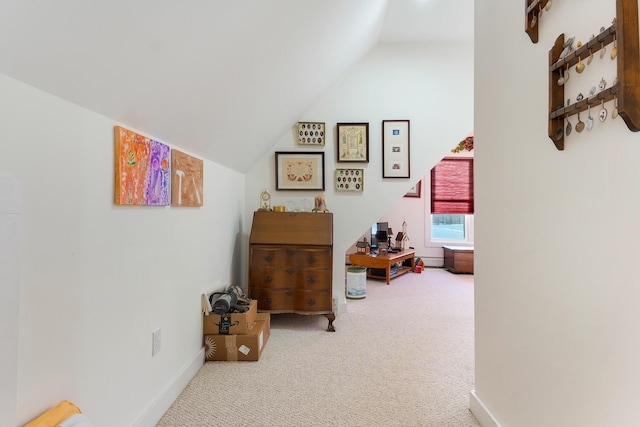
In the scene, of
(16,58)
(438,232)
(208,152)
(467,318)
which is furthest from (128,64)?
(438,232)

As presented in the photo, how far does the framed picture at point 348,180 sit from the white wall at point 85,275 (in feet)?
5.82

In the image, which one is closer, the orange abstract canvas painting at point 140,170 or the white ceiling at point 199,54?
the white ceiling at point 199,54

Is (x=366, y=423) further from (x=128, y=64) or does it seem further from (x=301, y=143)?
(x=301, y=143)

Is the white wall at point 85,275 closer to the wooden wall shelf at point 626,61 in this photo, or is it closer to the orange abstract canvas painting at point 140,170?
the orange abstract canvas painting at point 140,170

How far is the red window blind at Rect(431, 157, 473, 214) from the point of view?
18.4 feet

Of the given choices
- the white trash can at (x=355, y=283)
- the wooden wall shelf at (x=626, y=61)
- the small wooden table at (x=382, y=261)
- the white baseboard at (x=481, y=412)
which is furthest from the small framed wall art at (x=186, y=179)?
the small wooden table at (x=382, y=261)

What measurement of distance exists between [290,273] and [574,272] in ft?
6.87

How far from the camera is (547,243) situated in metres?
1.08

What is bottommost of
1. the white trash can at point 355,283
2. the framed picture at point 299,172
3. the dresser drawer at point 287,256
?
the white trash can at point 355,283

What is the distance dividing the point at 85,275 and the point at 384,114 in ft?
9.50

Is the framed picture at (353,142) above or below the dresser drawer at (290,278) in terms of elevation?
above

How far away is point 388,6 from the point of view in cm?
260

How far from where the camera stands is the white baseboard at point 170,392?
1449 mm

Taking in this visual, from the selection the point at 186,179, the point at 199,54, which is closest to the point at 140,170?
the point at 186,179
